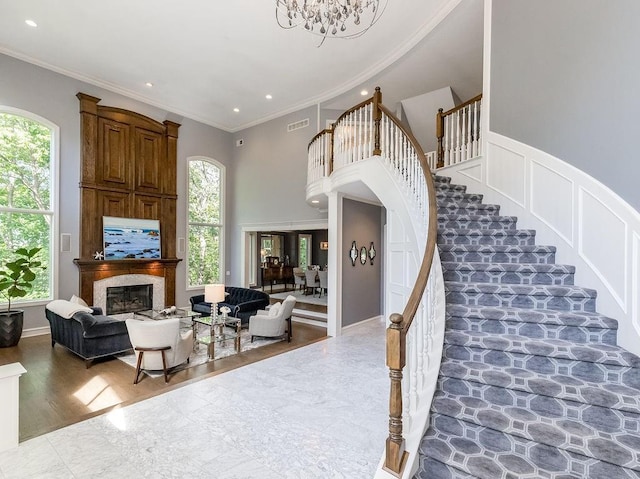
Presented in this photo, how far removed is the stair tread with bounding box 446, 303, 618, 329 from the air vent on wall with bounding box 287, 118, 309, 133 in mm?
6774

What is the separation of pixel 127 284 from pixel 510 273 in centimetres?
773

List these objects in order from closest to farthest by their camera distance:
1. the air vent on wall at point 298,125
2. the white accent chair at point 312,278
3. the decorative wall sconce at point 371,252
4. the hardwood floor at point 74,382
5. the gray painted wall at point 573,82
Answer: the gray painted wall at point 573,82
the hardwood floor at point 74,382
the decorative wall sconce at point 371,252
the air vent on wall at point 298,125
the white accent chair at point 312,278

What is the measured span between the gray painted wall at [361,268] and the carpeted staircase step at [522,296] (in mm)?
3496

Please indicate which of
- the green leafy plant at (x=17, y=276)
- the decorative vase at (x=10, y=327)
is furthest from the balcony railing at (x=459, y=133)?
the decorative vase at (x=10, y=327)

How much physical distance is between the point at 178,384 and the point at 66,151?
19.0ft

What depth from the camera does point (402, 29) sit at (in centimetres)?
554

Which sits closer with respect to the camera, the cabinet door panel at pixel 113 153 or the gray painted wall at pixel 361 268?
the gray painted wall at pixel 361 268

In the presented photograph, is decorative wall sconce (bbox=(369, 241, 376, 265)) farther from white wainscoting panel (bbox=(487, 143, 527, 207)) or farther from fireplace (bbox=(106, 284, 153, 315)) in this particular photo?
fireplace (bbox=(106, 284, 153, 315))

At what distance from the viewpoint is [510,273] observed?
3129mm

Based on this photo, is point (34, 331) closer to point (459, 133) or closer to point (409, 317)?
point (409, 317)

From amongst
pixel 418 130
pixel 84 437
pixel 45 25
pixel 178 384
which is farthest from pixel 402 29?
pixel 84 437

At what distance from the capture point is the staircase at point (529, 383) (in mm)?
1795

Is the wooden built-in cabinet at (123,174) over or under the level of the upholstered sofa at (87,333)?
over

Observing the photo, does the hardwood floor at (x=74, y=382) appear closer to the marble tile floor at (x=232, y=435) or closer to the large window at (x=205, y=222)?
the marble tile floor at (x=232, y=435)
